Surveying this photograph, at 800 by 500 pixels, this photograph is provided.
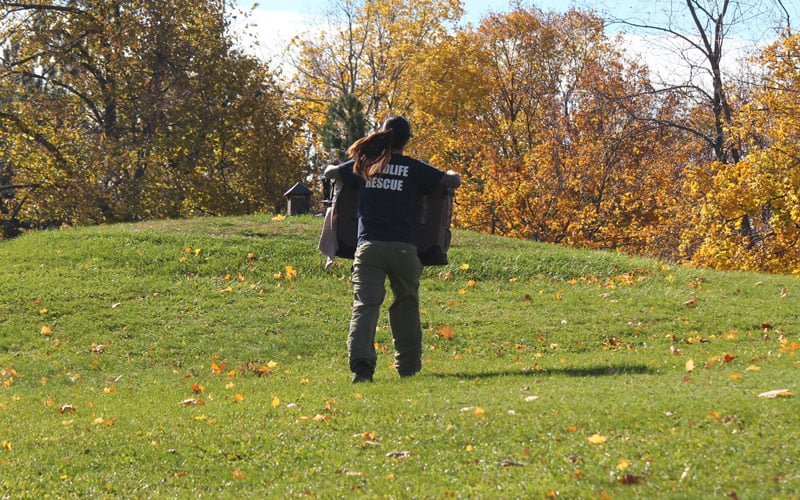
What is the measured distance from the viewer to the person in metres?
6.96

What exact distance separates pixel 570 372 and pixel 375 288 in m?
1.89

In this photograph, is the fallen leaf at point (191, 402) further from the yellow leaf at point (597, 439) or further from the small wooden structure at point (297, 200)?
the small wooden structure at point (297, 200)

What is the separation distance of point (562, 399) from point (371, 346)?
1839 mm

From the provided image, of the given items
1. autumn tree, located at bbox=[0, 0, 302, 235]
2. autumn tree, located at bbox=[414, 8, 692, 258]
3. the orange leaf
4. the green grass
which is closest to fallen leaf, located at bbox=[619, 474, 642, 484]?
the green grass

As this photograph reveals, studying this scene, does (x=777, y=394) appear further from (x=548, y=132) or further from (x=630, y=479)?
(x=548, y=132)

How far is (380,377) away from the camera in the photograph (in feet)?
24.7

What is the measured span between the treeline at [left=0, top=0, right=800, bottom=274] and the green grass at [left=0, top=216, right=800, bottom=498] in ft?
31.6

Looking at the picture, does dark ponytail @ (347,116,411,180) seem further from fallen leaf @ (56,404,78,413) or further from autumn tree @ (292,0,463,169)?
autumn tree @ (292,0,463,169)

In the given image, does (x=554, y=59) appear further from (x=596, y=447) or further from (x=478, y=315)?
(x=596, y=447)

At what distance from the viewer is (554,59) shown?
3922 cm

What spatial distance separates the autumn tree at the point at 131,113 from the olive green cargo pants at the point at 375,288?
72.2 feet

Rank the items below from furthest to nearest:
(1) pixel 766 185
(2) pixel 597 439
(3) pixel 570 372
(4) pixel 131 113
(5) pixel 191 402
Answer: (4) pixel 131 113 → (1) pixel 766 185 → (3) pixel 570 372 → (5) pixel 191 402 → (2) pixel 597 439

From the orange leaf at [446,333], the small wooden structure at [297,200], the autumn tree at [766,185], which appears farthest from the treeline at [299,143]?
the orange leaf at [446,333]

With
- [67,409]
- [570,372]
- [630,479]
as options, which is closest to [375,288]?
[570,372]
